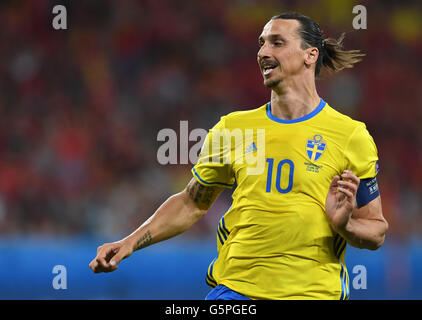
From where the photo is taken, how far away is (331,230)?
10.3 ft

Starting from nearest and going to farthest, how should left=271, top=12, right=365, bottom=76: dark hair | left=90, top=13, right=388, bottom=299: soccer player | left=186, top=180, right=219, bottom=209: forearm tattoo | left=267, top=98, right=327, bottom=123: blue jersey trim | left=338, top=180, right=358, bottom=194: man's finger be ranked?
left=338, top=180, right=358, bottom=194: man's finger, left=90, top=13, right=388, bottom=299: soccer player, left=267, top=98, right=327, bottom=123: blue jersey trim, left=271, top=12, right=365, bottom=76: dark hair, left=186, top=180, right=219, bottom=209: forearm tattoo

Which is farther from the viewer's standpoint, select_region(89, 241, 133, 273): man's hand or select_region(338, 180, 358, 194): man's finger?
select_region(89, 241, 133, 273): man's hand

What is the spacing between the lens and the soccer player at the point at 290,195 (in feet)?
10.0

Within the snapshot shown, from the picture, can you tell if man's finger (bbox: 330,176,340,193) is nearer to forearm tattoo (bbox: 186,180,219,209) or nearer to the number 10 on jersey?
the number 10 on jersey

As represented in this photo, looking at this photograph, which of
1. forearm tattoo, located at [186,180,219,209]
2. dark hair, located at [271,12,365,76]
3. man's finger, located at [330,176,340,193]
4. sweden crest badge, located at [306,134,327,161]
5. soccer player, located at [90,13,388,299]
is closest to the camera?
man's finger, located at [330,176,340,193]

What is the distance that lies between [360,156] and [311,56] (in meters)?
0.60

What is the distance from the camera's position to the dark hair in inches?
135

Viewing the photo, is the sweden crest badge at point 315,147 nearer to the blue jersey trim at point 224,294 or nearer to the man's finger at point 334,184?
the man's finger at point 334,184

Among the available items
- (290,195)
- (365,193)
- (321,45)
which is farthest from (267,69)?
(365,193)

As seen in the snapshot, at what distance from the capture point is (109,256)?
318 centimetres

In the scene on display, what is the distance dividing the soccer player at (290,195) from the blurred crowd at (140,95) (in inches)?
212

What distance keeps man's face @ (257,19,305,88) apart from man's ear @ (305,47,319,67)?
3 centimetres

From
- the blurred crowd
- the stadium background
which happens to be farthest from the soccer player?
the blurred crowd

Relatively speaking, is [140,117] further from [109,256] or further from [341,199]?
[341,199]
